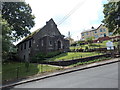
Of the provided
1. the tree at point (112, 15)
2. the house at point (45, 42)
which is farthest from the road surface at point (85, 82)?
the house at point (45, 42)

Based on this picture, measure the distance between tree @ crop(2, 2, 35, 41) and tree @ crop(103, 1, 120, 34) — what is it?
18021 millimetres

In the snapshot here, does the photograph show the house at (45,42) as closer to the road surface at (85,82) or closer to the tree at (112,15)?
the tree at (112,15)

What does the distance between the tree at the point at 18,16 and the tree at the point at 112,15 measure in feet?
59.1

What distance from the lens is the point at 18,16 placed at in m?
24.7

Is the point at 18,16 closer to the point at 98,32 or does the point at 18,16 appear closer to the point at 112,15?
the point at 112,15

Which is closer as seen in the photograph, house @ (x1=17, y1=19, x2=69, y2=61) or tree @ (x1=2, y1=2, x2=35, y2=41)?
tree @ (x1=2, y1=2, x2=35, y2=41)

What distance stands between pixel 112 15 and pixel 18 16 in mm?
21099

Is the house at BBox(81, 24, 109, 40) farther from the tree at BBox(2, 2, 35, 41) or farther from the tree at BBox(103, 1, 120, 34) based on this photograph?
the tree at BBox(2, 2, 35, 41)

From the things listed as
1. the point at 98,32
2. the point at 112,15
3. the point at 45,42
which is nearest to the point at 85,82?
the point at 112,15

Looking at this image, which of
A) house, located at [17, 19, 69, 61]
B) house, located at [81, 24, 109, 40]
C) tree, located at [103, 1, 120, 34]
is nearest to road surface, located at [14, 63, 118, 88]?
tree, located at [103, 1, 120, 34]

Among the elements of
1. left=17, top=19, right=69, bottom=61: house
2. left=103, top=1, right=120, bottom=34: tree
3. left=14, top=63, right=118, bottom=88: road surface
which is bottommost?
left=14, top=63, right=118, bottom=88: road surface

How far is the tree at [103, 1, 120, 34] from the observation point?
22.0m

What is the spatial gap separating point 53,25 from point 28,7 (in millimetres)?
8727

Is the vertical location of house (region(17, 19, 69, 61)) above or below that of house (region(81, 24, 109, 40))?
below
